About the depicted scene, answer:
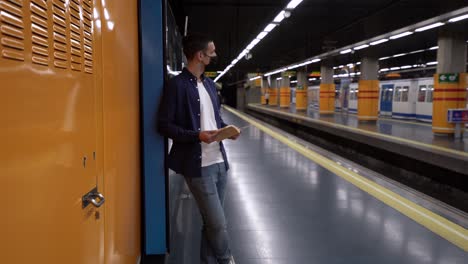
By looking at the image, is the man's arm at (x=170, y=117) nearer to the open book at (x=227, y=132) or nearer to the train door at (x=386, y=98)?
the open book at (x=227, y=132)

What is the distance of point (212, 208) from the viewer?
9.37ft

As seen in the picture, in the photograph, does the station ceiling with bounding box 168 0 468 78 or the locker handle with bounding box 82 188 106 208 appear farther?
the station ceiling with bounding box 168 0 468 78

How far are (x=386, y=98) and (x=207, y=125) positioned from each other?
2386 cm

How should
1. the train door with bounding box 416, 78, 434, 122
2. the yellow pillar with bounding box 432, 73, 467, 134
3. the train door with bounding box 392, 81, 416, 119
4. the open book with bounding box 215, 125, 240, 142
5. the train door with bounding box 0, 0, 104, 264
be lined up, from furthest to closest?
1. the train door with bounding box 392, 81, 416, 119
2. the train door with bounding box 416, 78, 434, 122
3. the yellow pillar with bounding box 432, 73, 467, 134
4. the open book with bounding box 215, 125, 240, 142
5. the train door with bounding box 0, 0, 104, 264

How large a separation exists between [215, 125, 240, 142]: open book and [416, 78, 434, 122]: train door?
19181mm

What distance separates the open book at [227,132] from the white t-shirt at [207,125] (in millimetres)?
221

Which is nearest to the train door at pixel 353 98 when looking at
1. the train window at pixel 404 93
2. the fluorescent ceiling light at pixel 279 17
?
the train window at pixel 404 93

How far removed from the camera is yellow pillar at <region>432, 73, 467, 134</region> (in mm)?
13812

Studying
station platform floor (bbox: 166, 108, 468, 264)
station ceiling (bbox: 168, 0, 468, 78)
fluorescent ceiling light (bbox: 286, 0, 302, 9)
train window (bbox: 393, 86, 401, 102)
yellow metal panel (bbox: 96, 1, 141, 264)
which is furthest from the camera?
train window (bbox: 393, 86, 401, 102)

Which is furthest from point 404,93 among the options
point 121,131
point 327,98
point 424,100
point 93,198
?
point 93,198

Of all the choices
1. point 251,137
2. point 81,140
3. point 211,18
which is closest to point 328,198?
point 81,140

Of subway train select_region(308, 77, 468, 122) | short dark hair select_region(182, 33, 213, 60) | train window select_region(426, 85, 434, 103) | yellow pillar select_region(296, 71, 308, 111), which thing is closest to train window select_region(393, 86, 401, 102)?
subway train select_region(308, 77, 468, 122)

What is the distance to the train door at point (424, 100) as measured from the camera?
19.8 meters

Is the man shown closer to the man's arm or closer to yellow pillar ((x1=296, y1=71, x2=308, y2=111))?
the man's arm
